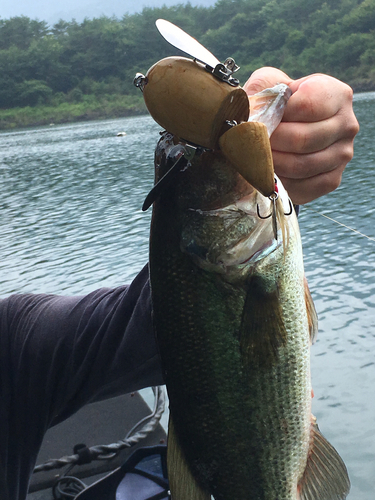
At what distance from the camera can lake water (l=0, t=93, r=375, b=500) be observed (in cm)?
566

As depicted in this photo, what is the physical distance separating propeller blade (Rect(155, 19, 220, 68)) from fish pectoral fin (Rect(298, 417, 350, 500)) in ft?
3.41

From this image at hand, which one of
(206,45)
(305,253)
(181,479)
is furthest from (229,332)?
(206,45)

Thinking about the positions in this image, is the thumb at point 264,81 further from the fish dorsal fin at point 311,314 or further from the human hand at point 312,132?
the fish dorsal fin at point 311,314

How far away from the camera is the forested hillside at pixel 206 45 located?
55094 millimetres

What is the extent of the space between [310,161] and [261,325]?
446 millimetres

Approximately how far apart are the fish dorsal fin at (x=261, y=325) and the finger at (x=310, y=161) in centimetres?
31

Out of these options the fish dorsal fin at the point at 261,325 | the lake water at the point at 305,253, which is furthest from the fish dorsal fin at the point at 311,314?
the lake water at the point at 305,253

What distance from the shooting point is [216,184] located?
4.35ft

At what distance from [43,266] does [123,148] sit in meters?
19.3

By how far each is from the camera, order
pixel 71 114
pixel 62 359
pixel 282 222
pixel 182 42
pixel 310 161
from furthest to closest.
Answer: pixel 71 114 → pixel 62 359 → pixel 310 161 → pixel 282 222 → pixel 182 42

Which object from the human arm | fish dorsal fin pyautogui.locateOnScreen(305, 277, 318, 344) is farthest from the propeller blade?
the human arm

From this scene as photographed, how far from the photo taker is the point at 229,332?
136cm

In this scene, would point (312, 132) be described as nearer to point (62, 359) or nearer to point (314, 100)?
point (314, 100)

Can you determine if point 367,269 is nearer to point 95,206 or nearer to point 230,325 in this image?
point 230,325
